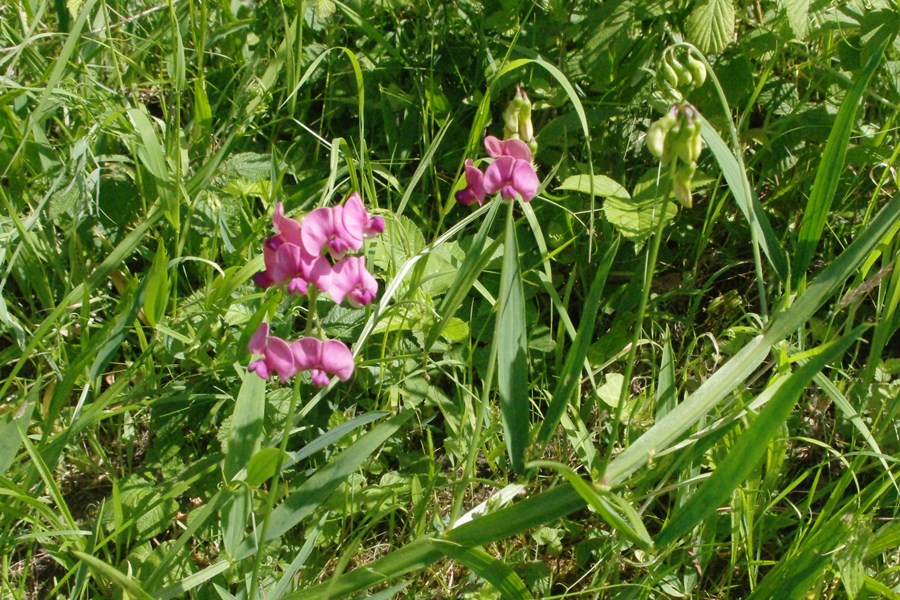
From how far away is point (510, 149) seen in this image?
1.52 metres

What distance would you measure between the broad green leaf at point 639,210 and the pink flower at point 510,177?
568 millimetres

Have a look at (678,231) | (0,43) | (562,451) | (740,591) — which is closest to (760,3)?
(678,231)

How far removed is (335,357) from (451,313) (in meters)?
0.39

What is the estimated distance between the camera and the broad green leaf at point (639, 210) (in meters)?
2.05

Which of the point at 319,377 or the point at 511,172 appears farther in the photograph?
the point at 511,172

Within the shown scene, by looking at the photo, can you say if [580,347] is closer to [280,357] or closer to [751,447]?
[751,447]

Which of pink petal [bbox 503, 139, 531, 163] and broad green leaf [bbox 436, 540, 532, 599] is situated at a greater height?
pink petal [bbox 503, 139, 531, 163]

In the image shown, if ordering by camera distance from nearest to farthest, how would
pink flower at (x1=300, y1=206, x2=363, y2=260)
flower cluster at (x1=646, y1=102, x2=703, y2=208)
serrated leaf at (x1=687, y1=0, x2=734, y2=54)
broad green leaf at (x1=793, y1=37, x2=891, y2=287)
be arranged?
flower cluster at (x1=646, y1=102, x2=703, y2=208), pink flower at (x1=300, y1=206, x2=363, y2=260), broad green leaf at (x1=793, y1=37, x2=891, y2=287), serrated leaf at (x1=687, y1=0, x2=734, y2=54)

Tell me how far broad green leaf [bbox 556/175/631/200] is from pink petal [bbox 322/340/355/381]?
92 centimetres

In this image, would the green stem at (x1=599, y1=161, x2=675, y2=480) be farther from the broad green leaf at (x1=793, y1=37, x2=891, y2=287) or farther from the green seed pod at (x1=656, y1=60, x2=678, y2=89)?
the broad green leaf at (x1=793, y1=37, x2=891, y2=287)

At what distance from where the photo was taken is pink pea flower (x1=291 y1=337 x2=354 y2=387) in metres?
1.31

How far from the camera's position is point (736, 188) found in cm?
175

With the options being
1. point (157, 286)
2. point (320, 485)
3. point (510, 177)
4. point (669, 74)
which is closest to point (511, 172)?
point (510, 177)

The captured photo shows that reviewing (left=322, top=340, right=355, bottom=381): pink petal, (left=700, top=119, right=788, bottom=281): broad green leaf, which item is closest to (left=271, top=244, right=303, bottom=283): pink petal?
(left=322, top=340, right=355, bottom=381): pink petal
